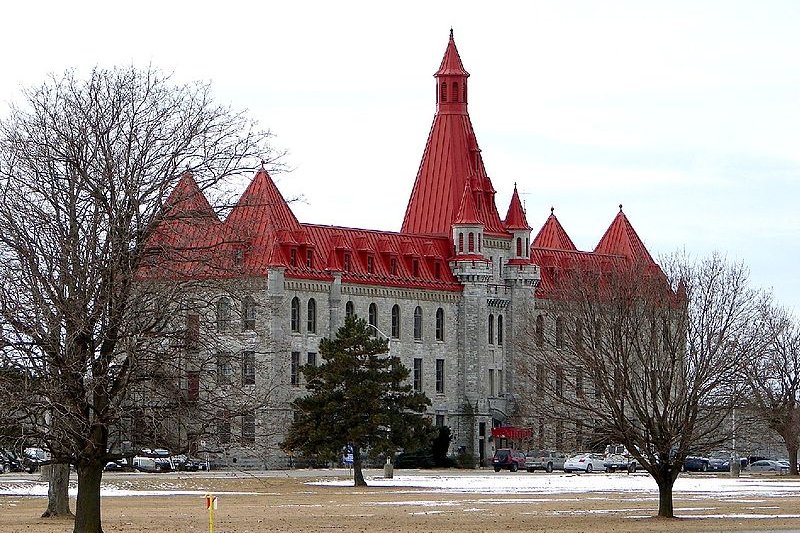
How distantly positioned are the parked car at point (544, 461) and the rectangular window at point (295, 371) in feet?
54.1

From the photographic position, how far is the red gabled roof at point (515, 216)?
136375mm

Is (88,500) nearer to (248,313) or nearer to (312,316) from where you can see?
(248,313)

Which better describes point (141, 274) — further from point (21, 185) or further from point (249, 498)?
point (249, 498)

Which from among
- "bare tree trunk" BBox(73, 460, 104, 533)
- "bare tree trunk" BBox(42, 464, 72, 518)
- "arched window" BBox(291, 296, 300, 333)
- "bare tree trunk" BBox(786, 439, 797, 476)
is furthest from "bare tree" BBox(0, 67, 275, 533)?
"arched window" BBox(291, 296, 300, 333)

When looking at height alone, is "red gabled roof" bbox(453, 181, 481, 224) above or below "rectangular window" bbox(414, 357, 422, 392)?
above

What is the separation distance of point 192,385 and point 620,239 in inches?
4520

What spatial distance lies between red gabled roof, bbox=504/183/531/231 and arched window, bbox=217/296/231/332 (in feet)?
321

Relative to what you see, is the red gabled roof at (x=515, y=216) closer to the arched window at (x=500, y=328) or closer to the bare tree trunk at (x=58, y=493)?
the arched window at (x=500, y=328)

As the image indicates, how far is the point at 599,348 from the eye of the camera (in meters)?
52.7

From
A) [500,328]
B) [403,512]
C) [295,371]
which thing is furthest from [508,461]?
[403,512]

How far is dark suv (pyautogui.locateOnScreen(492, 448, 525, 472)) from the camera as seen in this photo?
114375 millimetres

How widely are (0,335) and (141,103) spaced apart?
5.77 metres

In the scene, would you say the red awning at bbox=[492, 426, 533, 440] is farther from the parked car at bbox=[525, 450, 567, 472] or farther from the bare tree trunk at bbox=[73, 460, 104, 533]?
the bare tree trunk at bbox=[73, 460, 104, 533]

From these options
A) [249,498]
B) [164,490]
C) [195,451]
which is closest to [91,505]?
[195,451]
